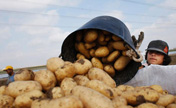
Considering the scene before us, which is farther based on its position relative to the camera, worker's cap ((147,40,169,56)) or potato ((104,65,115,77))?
worker's cap ((147,40,169,56))

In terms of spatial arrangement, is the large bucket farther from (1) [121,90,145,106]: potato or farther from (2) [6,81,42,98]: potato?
(2) [6,81,42,98]: potato

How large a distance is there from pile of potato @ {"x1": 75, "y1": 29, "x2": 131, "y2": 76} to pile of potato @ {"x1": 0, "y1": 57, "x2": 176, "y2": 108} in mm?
377

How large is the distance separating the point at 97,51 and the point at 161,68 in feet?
3.28

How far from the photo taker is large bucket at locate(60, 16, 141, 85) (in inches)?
76.7

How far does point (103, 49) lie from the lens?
2.19 m

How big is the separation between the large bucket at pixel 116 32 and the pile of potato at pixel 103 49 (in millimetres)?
101

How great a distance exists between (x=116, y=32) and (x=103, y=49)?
0.40 metres

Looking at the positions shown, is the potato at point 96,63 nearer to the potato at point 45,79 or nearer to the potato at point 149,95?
the potato at point 45,79

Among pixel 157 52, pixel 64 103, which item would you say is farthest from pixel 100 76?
pixel 157 52

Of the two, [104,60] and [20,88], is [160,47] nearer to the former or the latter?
[104,60]

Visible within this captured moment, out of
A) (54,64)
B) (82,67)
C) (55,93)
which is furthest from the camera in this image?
(82,67)

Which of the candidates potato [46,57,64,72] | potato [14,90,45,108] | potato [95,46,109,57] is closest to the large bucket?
potato [95,46,109,57]

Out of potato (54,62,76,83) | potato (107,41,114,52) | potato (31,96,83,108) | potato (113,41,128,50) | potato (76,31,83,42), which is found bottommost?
potato (54,62,76,83)

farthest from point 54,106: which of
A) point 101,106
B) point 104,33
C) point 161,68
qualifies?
point 161,68
